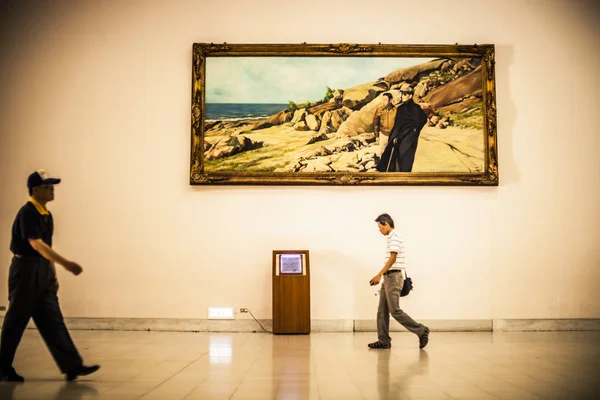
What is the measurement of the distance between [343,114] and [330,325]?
3.23 metres

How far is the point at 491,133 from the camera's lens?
8688 millimetres

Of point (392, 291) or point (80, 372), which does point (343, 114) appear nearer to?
point (392, 291)

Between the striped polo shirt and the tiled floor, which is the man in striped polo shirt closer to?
the striped polo shirt

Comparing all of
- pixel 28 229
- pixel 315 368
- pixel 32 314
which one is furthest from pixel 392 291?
pixel 28 229

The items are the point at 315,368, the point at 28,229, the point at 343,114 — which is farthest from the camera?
the point at 343,114

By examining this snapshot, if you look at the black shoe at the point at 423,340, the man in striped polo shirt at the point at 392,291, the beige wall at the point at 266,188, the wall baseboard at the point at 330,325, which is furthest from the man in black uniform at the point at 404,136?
the black shoe at the point at 423,340

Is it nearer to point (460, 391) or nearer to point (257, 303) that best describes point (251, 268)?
point (257, 303)

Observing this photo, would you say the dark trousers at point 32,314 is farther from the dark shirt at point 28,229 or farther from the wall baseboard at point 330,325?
the wall baseboard at point 330,325

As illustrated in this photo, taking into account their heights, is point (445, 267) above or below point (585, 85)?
below

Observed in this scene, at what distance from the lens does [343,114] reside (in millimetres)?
8844

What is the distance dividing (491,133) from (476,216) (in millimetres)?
1294

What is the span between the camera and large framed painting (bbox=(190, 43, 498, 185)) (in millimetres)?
8680

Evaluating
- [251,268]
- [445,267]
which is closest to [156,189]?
[251,268]

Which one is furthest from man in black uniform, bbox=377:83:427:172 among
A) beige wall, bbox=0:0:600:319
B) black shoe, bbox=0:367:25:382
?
black shoe, bbox=0:367:25:382
